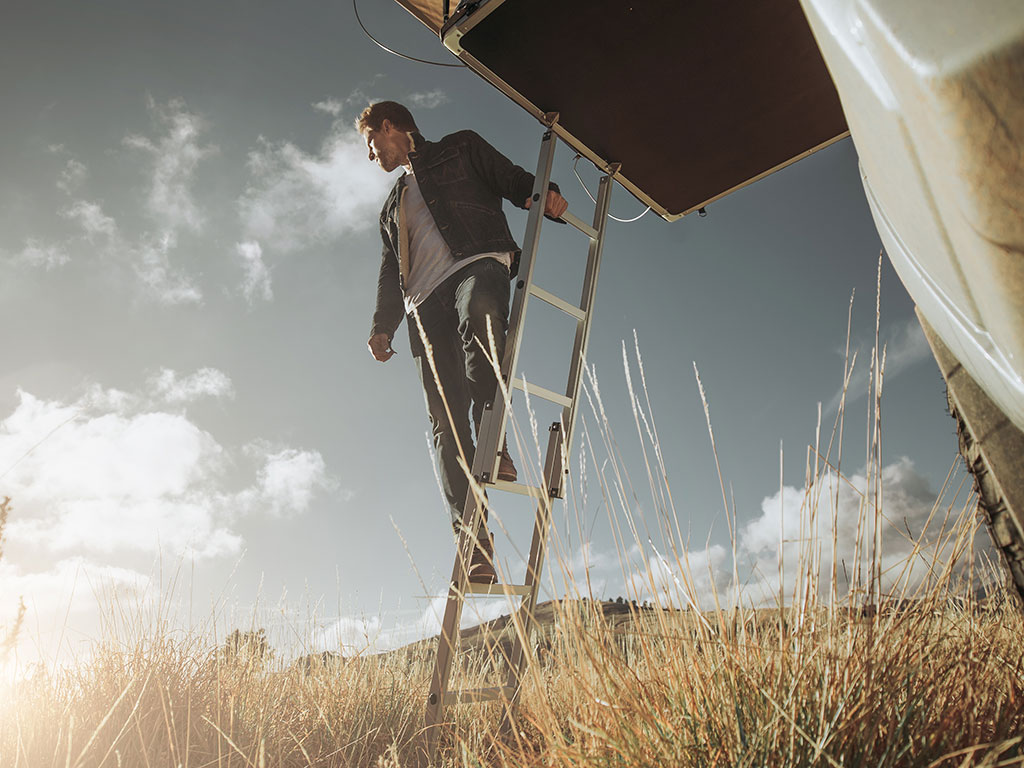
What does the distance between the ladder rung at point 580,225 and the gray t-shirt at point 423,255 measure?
30cm

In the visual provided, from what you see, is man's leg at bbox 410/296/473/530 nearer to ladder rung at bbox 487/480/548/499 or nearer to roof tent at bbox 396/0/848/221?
ladder rung at bbox 487/480/548/499

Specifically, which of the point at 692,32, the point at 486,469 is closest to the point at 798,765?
the point at 486,469

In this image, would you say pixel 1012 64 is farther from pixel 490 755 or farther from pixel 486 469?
pixel 490 755

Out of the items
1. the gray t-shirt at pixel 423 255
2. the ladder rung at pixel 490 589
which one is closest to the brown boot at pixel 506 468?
the ladder rung at pixel 490 589

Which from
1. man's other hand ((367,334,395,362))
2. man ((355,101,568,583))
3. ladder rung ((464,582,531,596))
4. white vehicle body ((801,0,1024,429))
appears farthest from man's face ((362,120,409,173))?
white vehicle body ((801,0,1024,429))

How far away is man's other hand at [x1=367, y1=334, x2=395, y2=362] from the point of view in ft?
10.6

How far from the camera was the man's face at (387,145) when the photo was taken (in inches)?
131

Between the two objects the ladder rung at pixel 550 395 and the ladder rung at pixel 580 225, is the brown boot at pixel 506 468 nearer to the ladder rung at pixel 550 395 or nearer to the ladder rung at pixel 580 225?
the ladder rung at pixel 550 395

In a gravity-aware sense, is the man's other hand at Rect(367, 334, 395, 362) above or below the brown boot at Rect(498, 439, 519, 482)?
above

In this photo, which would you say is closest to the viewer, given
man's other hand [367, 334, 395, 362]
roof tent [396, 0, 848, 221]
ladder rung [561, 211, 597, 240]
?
roof tent [396, 0, 848, 221]

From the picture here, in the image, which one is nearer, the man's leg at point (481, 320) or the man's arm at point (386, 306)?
the man's leg at point (481, 320)

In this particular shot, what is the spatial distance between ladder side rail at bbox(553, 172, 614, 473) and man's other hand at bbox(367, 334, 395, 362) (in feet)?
3.24

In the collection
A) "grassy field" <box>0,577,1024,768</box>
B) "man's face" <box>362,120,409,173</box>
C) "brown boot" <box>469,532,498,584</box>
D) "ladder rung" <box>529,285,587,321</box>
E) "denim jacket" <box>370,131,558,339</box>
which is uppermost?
"man's face" <box>362,120,409,173</box>

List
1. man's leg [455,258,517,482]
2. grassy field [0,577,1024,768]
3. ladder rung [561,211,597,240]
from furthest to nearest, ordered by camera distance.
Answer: ladder rung [561,211,597,240]
man's leg [455,258,517,482]
grassy field [0,577,1024,768]
